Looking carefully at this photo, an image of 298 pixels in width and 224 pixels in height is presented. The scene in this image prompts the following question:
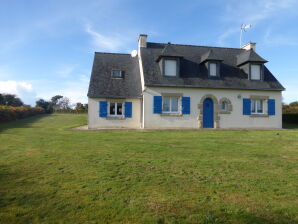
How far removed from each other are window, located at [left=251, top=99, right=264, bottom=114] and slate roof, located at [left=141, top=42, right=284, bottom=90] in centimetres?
118

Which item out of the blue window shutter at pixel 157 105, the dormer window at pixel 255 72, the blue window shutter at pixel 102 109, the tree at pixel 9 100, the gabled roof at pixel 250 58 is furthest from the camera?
the tree at pixel 9 100

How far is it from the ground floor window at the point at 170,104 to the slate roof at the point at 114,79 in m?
2.09

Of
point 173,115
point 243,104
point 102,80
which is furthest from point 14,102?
point 243,104

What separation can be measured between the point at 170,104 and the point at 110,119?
473 centimetres

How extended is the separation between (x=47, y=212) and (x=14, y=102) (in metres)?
57.9

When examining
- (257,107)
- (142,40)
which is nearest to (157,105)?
(142,40)

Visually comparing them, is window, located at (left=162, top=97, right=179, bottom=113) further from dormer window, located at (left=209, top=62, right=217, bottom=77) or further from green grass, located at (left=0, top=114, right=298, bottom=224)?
green grass, located at (left=0, top=114, right=298, bottom=224)

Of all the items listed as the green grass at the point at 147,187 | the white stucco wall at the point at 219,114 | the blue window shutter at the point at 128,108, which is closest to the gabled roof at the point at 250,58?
the white stucco wall at the point at 219,114

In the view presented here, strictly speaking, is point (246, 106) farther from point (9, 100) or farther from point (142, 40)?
point (9, 100)

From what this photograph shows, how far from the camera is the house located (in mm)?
16734

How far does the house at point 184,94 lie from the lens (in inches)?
659

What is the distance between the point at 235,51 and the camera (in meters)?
21.2

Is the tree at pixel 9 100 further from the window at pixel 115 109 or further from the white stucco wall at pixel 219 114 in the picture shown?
the white stucco wall at pixel 219 114

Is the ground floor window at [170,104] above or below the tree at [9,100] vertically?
below
